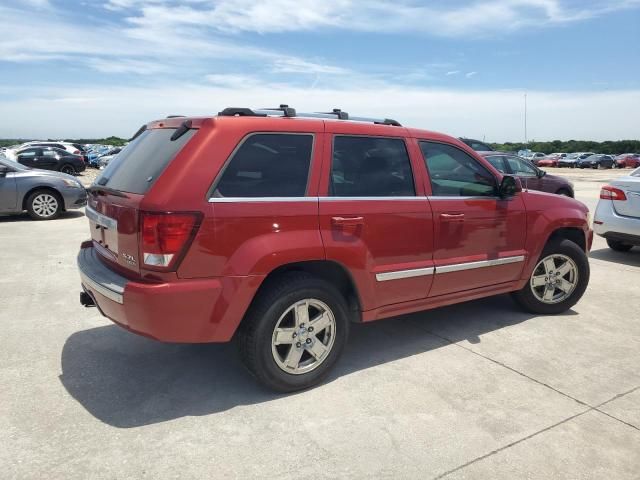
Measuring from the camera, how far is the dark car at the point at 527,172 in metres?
12.5

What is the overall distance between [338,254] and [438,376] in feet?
3.86

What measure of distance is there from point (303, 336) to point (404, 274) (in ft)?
3.02

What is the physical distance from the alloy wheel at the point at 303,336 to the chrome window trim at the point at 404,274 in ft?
1.55

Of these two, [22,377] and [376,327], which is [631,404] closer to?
[376,327]

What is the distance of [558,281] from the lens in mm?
5176

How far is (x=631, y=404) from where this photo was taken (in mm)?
3422

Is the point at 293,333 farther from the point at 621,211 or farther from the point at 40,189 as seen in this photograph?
the point at 40,189

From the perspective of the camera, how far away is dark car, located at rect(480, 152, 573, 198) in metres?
12.5

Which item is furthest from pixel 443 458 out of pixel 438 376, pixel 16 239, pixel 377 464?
pixel 16 239

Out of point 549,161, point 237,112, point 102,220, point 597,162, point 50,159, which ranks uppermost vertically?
point 549,161

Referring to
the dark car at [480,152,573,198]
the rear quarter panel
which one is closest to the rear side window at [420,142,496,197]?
the rear quarter panel

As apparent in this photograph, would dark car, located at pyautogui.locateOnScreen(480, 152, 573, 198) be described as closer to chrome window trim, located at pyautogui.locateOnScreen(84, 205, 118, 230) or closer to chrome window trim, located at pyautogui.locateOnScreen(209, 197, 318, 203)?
chrome window trim, located at pyautogui.locateOnScreen(209, 197, 318, 203)

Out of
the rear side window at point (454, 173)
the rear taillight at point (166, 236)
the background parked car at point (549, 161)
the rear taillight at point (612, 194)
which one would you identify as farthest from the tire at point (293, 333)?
the background parked car at point (549, 161)

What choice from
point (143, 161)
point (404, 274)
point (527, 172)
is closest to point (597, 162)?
point (527, 172)
